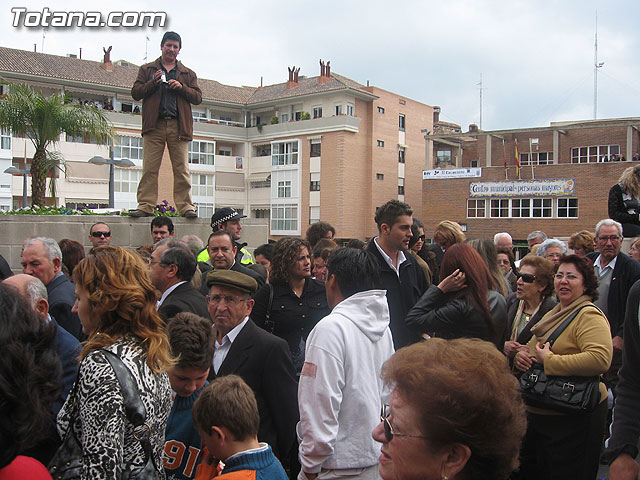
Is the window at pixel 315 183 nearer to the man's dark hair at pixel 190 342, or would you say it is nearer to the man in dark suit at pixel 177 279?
the man in dark suit at pixel 177 279

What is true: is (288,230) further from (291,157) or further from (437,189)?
(437,189)

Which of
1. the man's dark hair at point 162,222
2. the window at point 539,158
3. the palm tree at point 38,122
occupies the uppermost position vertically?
the window at point 539,158

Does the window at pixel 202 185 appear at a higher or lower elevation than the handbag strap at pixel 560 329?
higher

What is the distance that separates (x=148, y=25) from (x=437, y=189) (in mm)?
31591

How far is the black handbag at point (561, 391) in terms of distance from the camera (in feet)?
12.8

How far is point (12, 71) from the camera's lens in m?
42.3

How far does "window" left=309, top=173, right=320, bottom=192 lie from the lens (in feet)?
164

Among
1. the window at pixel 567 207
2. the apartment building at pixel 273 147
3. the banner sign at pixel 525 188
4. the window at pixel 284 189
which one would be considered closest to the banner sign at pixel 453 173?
the banner sign at pixel 525 188

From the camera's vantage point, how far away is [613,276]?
594 centimetres

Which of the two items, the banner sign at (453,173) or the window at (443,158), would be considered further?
the window at (443,158)

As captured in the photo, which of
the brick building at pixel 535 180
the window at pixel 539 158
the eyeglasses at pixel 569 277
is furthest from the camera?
the window at pixel 539 158

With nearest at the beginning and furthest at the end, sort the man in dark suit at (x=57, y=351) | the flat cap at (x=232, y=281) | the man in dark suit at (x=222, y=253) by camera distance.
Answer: the man in dark suit at (x=57, y=351) < the flat cap at (x=232, y=281) < the man in dark suit at (x=222, y=253)

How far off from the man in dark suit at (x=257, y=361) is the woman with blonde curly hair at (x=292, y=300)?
1046 mm

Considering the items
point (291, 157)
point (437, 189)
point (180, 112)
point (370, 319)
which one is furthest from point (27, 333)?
point (291, 157)
